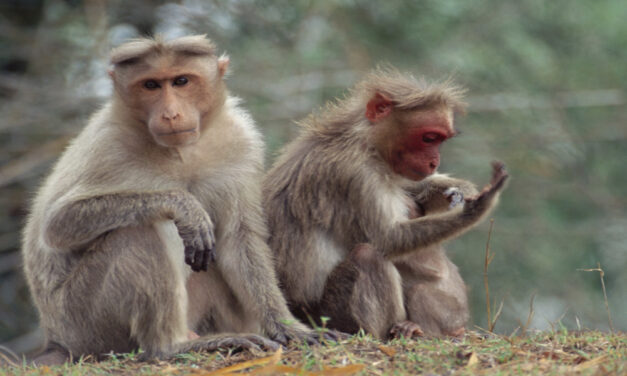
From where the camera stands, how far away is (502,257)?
16.3 metres

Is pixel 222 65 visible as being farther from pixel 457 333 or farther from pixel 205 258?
pixel 457 333

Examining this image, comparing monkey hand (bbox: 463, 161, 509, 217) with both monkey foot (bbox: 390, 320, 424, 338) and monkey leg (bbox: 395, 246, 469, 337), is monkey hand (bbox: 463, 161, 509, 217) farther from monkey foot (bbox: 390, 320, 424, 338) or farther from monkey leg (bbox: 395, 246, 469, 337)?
monkey foot (bbox: 390, 320, 424, 338)

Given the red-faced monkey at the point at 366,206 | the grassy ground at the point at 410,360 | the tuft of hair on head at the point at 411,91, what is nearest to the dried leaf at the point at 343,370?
the grassy ground at the point at 410,360

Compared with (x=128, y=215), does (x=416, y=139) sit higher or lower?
higher

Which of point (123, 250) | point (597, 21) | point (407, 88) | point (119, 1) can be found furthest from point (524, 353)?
point (597, 21)

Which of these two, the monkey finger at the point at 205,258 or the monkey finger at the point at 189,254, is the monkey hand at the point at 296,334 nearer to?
the monkey finger at the point at 205,258

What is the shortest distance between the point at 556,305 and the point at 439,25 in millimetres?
5565

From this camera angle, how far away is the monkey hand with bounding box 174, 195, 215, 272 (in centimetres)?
577

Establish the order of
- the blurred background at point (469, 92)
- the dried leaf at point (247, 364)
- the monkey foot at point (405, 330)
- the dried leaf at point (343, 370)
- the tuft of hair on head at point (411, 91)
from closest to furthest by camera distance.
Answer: the dried leaf at point (343, 370)
the dried leaf at point (247, 364)
the monkey foot at point (405, 330)
the tuft of hair on head at point (411, 91)
the blurred background at point (469, 92)

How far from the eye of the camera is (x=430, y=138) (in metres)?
6.25

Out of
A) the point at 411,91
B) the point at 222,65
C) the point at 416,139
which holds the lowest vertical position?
the point at 416,139

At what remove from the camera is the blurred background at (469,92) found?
12734mm

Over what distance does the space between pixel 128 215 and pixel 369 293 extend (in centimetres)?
172

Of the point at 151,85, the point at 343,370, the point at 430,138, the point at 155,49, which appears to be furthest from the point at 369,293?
the point at 155,49
